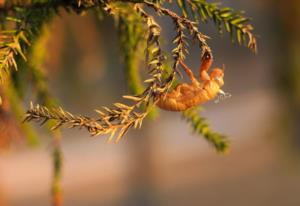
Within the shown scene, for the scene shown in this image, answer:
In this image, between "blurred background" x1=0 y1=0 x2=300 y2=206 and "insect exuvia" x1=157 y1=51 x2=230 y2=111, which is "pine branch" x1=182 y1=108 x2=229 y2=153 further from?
"blurred background" x1=0 y1=0 x2=300 y2=206

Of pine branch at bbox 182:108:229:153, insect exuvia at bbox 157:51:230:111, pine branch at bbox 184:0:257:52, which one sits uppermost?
pine branch at bbox 184:0:257:52

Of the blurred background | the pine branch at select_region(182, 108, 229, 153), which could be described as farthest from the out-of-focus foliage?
the blurred background

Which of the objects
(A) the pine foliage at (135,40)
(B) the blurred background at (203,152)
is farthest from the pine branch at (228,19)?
(B) the blurred background at (203,152)

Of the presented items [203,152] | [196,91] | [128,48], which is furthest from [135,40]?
[203,152]

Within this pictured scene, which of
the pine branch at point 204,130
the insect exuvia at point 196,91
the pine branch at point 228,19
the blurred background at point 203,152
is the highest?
the pine branch at point 228,19

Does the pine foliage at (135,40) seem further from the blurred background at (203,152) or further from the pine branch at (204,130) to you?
the blurred background at (203,152)

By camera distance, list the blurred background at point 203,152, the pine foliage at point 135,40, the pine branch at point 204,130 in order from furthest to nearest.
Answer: the blurred background at point 203,152 → the pine branch at point 204,130 → the pine foliage at point 135,40

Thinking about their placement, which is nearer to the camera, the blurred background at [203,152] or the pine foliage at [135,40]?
the pine foliage at [135,40]
